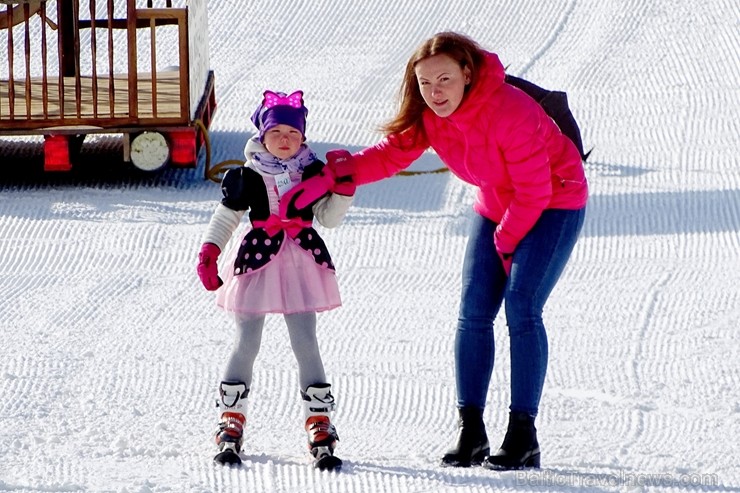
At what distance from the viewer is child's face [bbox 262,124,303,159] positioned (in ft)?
13.1

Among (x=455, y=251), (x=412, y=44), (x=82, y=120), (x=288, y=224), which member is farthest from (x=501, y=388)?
(x=412, y=44)

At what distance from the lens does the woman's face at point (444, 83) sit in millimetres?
3799

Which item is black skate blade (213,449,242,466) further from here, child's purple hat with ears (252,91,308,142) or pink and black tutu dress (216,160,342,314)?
child's purple hat with ears (252,91,308,142)

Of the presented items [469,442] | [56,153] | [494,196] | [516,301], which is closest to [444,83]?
[494,196]

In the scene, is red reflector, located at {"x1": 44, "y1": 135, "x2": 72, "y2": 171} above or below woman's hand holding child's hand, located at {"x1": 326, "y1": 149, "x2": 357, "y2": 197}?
below

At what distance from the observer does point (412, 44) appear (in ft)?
39.5

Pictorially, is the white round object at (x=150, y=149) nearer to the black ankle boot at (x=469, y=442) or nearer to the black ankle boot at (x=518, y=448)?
the black ankle boot at (x=469, y=442)

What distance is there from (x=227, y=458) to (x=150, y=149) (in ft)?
16.0

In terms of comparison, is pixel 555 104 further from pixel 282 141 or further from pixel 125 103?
pixel 125 103

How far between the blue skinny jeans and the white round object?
4.75 meters

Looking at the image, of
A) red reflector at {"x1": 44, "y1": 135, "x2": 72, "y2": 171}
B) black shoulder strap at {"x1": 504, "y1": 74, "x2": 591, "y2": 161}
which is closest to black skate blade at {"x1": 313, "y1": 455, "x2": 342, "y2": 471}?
black shoulder strap at {"x1": 504, "y1": 74, "x2": 591, "y2": 161}

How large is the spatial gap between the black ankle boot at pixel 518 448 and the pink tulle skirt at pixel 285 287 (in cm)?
65

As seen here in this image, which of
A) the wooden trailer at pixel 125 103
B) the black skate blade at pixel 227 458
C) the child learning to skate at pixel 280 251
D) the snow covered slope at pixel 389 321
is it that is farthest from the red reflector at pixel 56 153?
the black skate blade at pixel 227 458

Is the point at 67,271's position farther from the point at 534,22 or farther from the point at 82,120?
the point at 534,22
